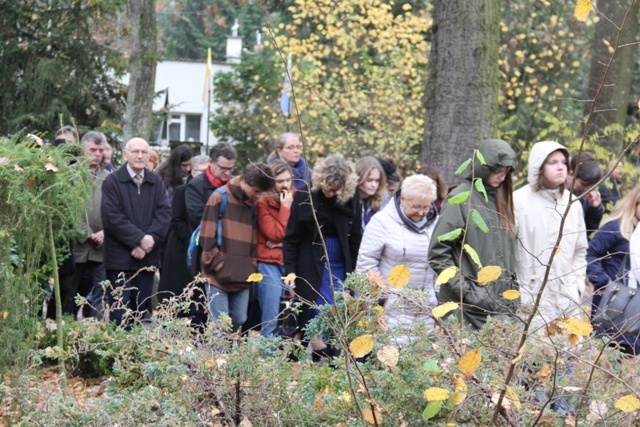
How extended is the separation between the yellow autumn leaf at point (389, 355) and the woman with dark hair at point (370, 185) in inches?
213

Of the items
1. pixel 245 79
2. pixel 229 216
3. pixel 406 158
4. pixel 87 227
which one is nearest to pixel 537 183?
pixel 229 216

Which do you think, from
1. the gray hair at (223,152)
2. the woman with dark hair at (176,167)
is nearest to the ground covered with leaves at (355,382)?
the gray hair at (223,152)

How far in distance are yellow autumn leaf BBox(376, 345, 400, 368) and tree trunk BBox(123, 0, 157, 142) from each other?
1451cm

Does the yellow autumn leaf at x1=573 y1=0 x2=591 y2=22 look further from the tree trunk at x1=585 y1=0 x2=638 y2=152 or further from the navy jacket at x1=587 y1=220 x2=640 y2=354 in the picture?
the tree trunk at x1=585 y1=0 x2=638 y2=152

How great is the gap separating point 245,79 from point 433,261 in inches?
913

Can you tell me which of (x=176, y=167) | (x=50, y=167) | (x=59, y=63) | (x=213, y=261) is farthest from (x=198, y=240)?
(x=59, y=63)

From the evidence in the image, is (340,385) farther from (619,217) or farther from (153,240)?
(153,240)

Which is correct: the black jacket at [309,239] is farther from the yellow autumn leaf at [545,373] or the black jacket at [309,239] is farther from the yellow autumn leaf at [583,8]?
the yellow autumn leaf at [583,8]

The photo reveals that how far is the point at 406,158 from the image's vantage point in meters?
24.6

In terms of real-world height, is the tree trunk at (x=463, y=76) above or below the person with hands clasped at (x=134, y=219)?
above

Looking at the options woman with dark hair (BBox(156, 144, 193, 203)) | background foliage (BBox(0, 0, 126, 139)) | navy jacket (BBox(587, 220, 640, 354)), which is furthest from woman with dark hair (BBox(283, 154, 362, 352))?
background foliage (BBox(0, 0, 126, 139))

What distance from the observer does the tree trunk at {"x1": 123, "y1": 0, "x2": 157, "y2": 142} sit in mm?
18312

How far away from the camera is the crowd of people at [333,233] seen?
7.02 m

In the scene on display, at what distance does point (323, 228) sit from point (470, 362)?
15.8 feet
